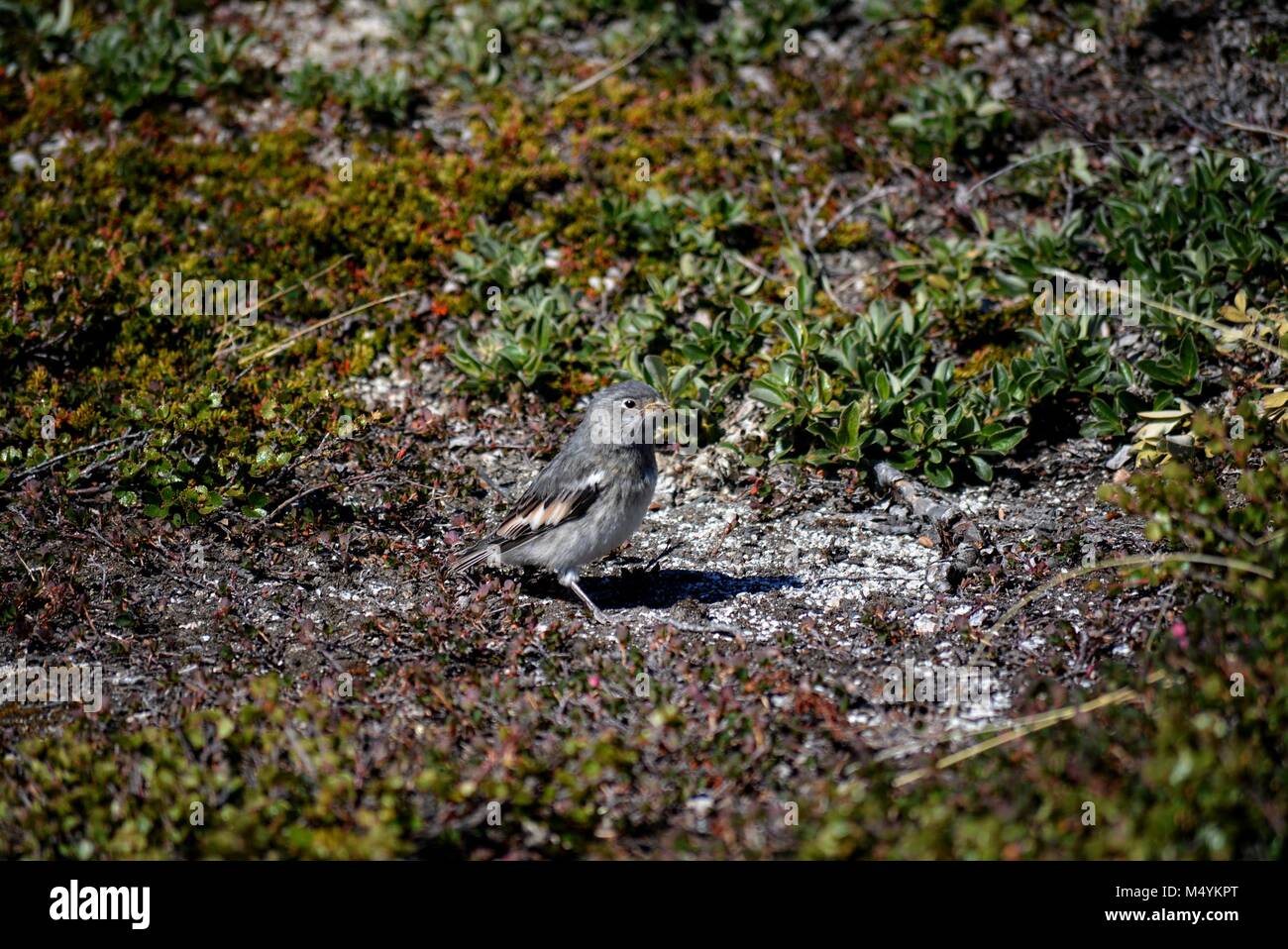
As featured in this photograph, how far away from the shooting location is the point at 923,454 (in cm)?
827

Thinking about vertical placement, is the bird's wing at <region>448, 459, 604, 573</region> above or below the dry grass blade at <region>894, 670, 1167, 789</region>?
above

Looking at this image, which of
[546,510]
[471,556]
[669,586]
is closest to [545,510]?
[546,510]

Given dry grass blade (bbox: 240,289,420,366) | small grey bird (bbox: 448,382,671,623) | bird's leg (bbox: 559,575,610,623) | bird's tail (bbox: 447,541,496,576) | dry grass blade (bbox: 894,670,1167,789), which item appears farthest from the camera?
dry grass blade (bbox: 240,289,420,366)

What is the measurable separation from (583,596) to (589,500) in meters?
0.63

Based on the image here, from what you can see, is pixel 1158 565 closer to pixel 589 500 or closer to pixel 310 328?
pixel 589 500

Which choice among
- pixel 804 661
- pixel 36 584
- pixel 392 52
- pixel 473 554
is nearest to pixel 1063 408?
pixel 804 661

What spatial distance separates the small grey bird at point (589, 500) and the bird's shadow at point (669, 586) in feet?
0.82

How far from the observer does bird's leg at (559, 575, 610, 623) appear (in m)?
7.23

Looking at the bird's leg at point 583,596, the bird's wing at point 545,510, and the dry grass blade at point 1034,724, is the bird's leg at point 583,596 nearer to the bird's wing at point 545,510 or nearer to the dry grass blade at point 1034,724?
the bird's wing at point 545,510

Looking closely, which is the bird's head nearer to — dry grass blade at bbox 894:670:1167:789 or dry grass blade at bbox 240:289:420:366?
dry grass blade at bbox 240:289:420:366

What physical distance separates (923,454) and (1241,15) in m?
6.28

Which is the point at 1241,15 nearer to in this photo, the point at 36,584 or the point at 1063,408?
the point at 1063,408

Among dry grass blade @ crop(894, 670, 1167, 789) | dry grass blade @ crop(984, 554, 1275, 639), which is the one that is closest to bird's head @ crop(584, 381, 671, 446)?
dry grass blade @ crop(984, 554, 1275, 639)
